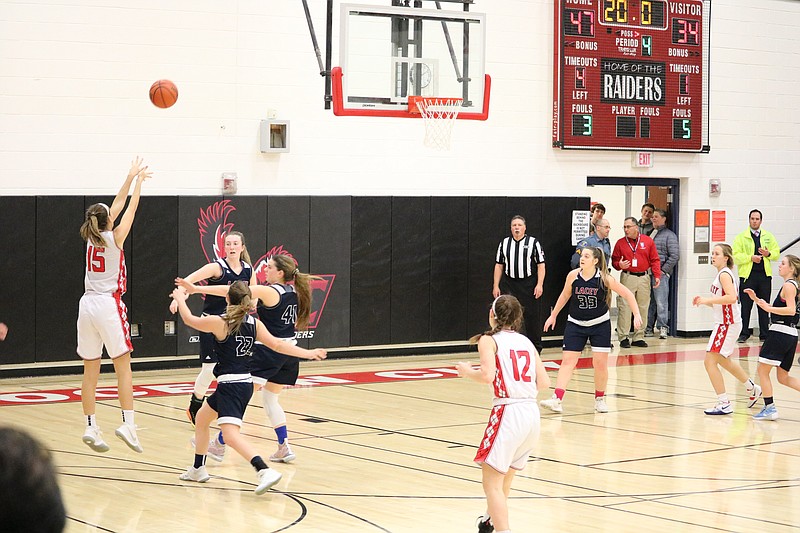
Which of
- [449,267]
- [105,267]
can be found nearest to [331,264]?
[449,267]

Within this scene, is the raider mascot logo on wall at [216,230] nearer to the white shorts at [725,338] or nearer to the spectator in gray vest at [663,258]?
the white shorts at [725,338]

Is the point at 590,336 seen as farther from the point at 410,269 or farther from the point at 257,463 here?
the point at 257,463

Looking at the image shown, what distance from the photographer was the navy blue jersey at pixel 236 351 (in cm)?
779

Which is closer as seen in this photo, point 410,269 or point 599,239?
point 410,269

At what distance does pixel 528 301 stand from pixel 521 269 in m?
0.58

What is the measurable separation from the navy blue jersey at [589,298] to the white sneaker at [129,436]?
A: 5054 millimetres

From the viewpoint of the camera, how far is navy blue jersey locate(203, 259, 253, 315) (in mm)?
9891

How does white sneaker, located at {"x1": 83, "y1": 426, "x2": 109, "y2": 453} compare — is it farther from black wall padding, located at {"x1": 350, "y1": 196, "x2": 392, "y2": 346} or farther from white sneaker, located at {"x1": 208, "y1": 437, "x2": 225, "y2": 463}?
black wall padding, located at {"x1": 350, "y1": 196, "x2": 392, "y2": 346}

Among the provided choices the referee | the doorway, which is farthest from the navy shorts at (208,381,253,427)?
the doorway

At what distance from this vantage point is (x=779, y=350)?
11.3 metres

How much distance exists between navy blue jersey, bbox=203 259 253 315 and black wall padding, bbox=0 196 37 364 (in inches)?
177

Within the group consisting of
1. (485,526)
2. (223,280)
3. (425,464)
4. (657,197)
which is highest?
(657,197)

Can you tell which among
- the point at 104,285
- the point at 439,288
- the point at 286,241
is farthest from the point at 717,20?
the point at 104,285

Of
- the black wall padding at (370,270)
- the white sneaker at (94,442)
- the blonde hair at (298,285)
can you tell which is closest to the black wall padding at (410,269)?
the black wall padding at (370,270)
